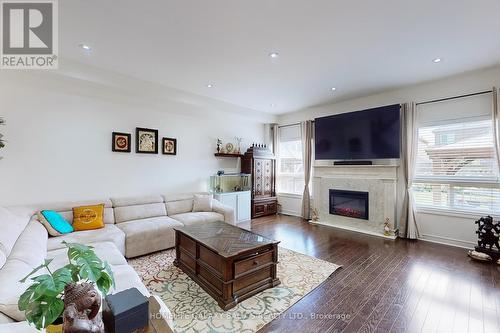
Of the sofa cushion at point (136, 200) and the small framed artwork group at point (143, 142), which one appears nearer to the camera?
the sofa cushion at point (136, 200)

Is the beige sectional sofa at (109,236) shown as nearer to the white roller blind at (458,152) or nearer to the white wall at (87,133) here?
the white wall at (87,133)

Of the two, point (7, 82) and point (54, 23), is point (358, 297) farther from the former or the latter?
point (7, 82)

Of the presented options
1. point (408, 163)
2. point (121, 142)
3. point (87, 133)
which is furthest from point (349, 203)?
point (87, 133)

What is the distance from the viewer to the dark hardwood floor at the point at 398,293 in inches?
77.0

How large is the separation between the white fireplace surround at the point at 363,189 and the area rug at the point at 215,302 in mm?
2047

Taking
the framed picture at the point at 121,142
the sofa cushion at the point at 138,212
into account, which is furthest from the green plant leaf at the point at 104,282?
the framed picture at the point at 121,142

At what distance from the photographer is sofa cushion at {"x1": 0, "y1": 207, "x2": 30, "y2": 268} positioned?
5.61ft

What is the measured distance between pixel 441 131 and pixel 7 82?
6978mm

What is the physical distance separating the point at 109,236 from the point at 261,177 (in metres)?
3.91

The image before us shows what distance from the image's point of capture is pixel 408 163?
4.28 metres

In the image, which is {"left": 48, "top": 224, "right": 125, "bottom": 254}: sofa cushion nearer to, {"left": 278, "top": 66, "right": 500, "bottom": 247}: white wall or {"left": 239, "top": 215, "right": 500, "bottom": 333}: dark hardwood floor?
{"left": 239, "top": 215, "right": 500, "bottom": 333}: dark hardwood floor

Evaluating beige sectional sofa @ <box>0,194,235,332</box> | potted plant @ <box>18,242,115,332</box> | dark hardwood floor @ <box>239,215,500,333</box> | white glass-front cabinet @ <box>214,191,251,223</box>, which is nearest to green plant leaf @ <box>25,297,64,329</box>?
potted plant @ <box>18,242,115,332</box>

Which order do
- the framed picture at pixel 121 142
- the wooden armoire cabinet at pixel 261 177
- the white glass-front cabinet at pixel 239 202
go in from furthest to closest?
the wooden armoire cabinet at pixel 261 177 < the white glass-front cabinet at pixel 239 202 < the framed picture at pixel 121 142

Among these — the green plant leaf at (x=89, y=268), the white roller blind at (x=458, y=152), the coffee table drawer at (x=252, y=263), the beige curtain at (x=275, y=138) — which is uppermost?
the beige curtain at (x=275, y=138)
